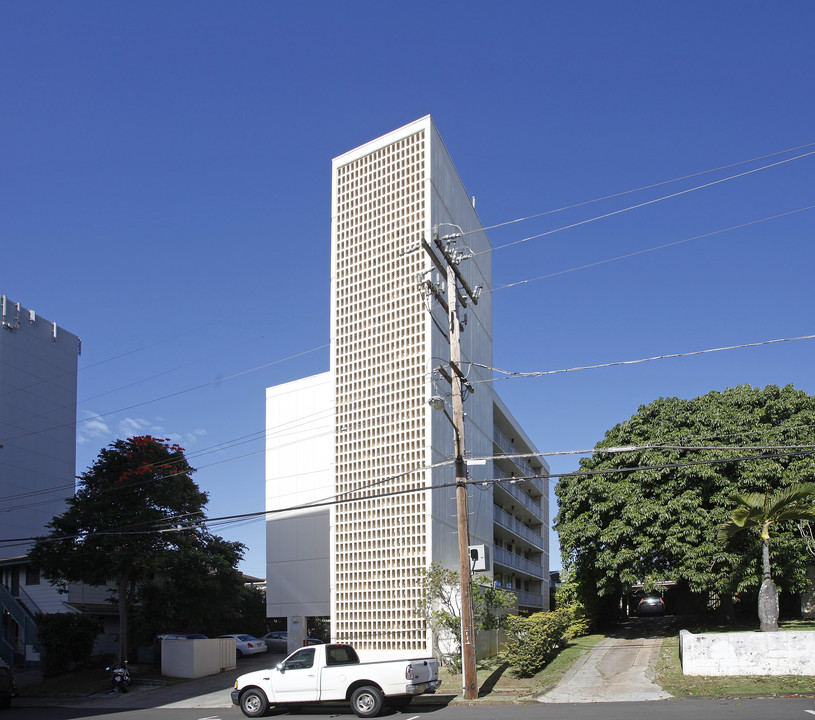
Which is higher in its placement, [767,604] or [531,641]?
[767,604]

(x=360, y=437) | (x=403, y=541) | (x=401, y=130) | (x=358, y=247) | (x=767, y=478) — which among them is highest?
(x=401, y=130)

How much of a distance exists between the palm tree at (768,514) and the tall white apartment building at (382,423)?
6338 millimetres

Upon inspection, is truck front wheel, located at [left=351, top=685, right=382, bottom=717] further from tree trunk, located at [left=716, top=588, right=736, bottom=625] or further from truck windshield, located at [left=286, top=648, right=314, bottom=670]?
tree trunk, located at [left=716, top=588, right=736, bottom=625]

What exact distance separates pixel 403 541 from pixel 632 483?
9218 mm

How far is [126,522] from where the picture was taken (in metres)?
30.5

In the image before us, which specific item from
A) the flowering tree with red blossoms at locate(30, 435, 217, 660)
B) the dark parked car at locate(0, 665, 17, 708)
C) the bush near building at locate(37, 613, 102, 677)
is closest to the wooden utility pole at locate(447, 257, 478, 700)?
the flowering tree with red blossoms at locate(30, 435, 217, 660)

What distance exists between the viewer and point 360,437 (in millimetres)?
29609

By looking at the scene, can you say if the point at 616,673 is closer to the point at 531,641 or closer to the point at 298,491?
the point at 531,641

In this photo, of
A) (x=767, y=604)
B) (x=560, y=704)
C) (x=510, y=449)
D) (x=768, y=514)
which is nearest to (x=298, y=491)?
(x=510, y=449)

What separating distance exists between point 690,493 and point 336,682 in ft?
50.5

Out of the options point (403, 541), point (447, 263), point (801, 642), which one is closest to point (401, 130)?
point (447, 263)

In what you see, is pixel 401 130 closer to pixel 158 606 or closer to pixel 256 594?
pixel 158 606

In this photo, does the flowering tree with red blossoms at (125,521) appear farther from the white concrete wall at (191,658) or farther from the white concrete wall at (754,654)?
the white concrete wall at (754,654)

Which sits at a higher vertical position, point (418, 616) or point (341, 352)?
point (341, 352)
